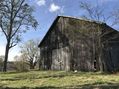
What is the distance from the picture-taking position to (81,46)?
3328cm

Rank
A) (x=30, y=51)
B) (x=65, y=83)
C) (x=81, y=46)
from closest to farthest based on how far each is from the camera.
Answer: (x=65, y=83), (x=81, y=46), (x=30, y=51)

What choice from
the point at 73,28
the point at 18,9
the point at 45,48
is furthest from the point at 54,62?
the point at 18,9

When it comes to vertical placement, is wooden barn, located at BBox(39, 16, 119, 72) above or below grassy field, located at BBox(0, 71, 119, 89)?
above

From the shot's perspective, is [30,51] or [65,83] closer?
[65,83]

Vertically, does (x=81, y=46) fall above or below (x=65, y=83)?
above

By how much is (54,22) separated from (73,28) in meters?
6.13

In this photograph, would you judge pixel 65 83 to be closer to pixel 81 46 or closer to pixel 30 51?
pixel 81 46

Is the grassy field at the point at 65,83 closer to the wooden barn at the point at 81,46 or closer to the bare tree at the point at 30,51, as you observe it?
the wooden barn at the point at 81,46

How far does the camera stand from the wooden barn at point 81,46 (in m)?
30.4

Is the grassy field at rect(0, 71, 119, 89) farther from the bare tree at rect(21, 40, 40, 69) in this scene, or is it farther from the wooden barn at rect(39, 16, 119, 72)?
the bare tree at rect(21, 40, 40, 69)

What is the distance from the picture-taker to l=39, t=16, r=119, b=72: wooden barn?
3044 cm

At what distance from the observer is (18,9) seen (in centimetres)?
4259

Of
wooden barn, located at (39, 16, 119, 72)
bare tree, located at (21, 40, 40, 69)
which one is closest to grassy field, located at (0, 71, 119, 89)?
wooden barn, located at (39, 16, 119, 72)

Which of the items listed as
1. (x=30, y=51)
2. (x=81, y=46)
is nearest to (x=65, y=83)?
(x=81, y=46)
